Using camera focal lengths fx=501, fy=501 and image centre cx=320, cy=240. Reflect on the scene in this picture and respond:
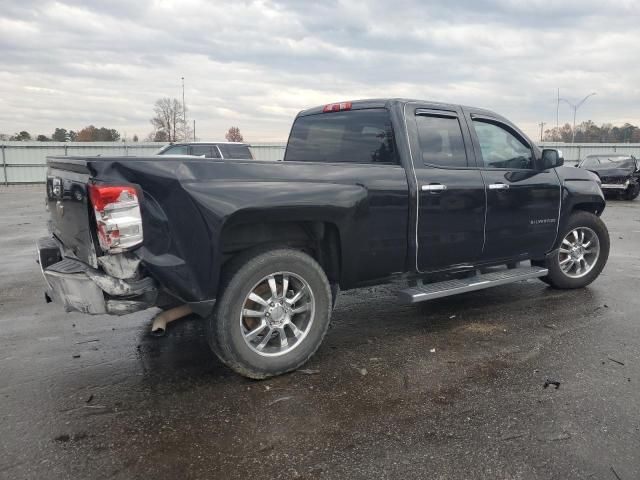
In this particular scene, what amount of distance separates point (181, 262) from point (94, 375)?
1.20 meters

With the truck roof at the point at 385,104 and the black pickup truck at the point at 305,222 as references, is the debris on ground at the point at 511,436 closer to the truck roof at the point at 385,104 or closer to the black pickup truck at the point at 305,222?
the black pickup truck at the point at 305,222

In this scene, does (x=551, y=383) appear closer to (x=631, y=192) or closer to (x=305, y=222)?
(x=305, y=222)

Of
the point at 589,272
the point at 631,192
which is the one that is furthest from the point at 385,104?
the point at 631,192

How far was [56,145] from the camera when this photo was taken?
29.7m

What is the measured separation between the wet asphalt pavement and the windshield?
15.3m

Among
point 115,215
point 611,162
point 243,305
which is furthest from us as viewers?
point 611,162

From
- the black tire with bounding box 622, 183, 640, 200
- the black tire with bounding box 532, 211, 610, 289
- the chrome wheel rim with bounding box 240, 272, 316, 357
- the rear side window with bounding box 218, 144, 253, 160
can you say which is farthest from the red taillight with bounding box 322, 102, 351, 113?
the black tire with bounding box 622, 183, 640, 200

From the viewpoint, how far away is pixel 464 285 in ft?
14.6

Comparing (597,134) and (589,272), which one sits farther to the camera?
(597,134)

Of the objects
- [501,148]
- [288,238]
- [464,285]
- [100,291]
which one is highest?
[501,148]

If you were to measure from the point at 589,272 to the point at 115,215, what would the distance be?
5229mm

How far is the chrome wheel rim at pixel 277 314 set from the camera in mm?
3453

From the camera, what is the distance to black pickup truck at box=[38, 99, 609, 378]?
3.03 metres

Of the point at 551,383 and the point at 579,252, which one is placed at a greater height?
the point at 579,252
